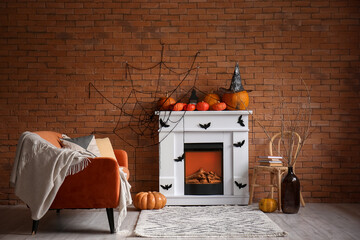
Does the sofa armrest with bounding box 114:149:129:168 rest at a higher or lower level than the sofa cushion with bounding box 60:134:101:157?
lower

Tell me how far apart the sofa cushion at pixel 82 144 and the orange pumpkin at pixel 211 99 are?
1515 millimetres

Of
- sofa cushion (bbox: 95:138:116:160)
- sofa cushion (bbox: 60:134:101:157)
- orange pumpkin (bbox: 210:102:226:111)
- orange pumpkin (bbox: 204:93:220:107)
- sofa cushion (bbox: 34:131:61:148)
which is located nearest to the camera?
sofa cushion (bbox: 34:131:61:148)

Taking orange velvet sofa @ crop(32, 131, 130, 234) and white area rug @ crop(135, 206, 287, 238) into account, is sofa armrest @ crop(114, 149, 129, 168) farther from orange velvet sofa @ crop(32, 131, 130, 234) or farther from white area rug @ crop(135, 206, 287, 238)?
orange velvet sofa @ crop(32, 131, 130, 234)

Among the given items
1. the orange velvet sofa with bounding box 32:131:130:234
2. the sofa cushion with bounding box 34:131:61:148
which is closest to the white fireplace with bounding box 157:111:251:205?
the sofa cushion with bounding box 34:131:61:148

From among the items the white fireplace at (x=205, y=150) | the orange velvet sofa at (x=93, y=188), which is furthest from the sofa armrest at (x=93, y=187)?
the white fireplace at (x=205, y=150)

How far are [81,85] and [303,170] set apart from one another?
3.13 meters

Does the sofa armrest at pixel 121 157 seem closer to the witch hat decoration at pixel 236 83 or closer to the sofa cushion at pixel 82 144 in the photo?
the sofa cushion at pixel 82 144

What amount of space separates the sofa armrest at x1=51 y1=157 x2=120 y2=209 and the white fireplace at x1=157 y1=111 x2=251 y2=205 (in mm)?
1390

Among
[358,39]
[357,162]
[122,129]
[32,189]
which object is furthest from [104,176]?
[358,39]

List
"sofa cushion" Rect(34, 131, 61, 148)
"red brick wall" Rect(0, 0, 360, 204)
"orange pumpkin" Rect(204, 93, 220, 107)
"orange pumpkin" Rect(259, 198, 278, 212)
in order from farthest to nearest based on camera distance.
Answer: "red brick wall" Rect(0, 0, 360, 204) → "orange pumpkin" Rect(204, 93, 220, 107) → "orange pumpkin" Rect(259, 198, 278, 212) → "sofa cushion" Rect(34, 131, 61, 148)

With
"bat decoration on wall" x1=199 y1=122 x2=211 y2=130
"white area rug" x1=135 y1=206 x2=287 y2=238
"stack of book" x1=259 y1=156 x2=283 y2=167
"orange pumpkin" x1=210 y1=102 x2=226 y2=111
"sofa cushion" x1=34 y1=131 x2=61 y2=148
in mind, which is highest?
"orange pumpkin" x1=210 y1=102 x2=226 y2=111

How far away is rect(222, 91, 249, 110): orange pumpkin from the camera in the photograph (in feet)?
16.5

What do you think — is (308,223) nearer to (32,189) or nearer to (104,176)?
(104,176)

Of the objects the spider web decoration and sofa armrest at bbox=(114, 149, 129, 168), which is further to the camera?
the spider web decoration
